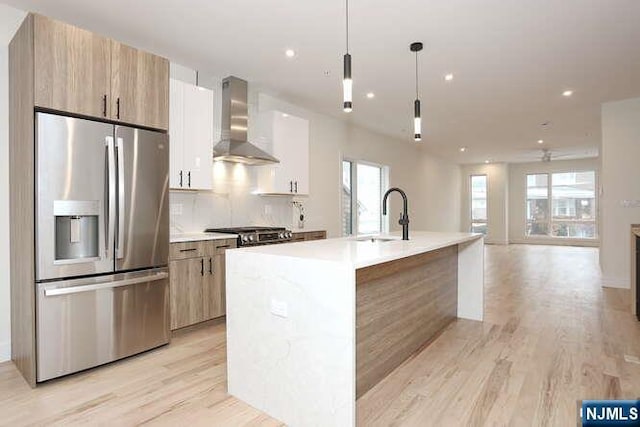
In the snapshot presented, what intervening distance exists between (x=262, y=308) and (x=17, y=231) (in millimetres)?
1941

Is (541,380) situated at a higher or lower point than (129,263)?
lower

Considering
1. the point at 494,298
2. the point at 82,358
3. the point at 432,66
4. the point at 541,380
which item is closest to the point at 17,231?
the point at 82,358

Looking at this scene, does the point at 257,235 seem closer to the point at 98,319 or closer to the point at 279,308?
the point at 98,319

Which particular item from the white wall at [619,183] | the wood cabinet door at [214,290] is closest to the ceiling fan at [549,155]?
the white wall at [619,183]

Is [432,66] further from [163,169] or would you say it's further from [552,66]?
[163,169]

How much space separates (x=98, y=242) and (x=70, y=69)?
1203 mm

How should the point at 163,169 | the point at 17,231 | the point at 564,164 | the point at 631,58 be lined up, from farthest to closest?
the point at 564,164 → the point at 631,58 → the point at 163,169 → the point at 17,231

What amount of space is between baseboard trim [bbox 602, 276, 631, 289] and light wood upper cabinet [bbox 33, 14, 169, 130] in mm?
6141

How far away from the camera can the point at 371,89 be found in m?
4.75

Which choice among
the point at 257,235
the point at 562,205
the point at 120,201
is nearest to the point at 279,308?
the point at 120,201

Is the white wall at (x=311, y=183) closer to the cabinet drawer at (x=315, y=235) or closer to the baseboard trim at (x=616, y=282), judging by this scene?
the cabinet drawer at (x=315, y=235)

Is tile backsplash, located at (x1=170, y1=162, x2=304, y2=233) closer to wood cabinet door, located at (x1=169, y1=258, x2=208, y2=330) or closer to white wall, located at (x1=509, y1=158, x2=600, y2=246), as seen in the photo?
wood cabinet door, located at (x1=169, y1=258, x2=208, y2=330)

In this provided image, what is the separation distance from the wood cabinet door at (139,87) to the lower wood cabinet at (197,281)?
1.11 metres
